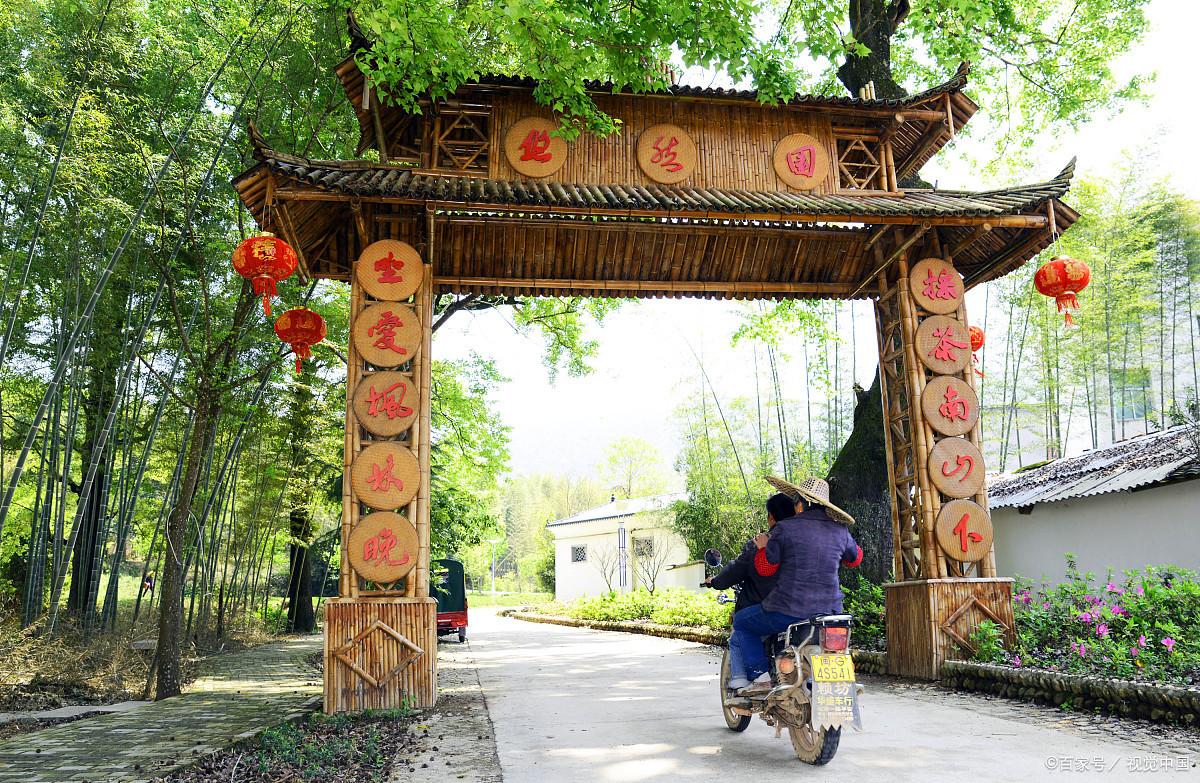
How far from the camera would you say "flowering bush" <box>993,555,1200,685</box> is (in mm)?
4262

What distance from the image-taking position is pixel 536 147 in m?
5.83

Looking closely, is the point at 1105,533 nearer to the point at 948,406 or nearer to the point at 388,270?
the point at 948,406

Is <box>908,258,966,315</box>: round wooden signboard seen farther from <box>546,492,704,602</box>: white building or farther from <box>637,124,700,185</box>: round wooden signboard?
<box>546,492,704,602</box>: white building

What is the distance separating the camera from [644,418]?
359 ft

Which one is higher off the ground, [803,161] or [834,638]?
[803,161]

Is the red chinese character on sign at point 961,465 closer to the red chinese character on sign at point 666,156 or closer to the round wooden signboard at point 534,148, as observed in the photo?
the red chinese character on sign at point 666,156

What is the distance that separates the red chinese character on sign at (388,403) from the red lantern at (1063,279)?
4.27m

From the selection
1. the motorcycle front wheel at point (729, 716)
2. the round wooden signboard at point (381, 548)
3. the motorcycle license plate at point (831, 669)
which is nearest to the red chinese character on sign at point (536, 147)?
Result: the round wooden signboard at point (381, 548)

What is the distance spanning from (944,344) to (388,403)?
160 inches

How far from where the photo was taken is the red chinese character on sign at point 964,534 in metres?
5.66

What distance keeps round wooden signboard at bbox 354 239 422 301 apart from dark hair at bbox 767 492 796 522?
2903 millimetres

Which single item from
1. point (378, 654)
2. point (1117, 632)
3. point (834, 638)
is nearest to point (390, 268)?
point (378, 654)

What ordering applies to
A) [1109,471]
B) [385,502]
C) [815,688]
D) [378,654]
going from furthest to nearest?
[1109,471] → [385,502] → [378,654] → [815,688]

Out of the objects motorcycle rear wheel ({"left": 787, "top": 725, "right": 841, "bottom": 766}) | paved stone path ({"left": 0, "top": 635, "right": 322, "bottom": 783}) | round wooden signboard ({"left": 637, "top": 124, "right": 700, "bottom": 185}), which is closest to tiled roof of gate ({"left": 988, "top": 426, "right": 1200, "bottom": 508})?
round wooden signboard ({"left": 637, "top": 124, "right": 700, "bottom": 185})
